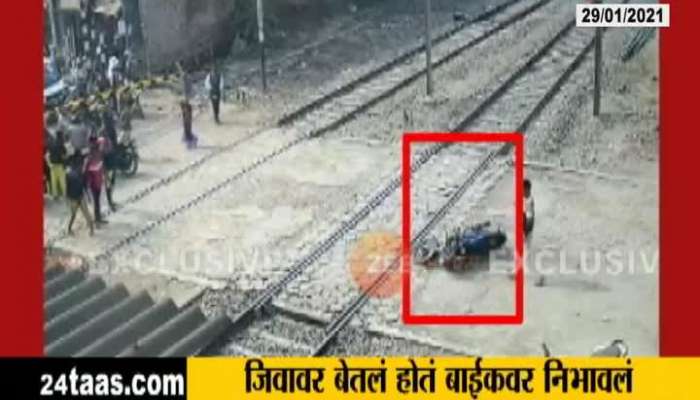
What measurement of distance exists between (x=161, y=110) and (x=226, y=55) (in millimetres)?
4838

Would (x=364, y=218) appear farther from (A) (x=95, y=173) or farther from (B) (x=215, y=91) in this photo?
→ (B) (x=215, y=91)

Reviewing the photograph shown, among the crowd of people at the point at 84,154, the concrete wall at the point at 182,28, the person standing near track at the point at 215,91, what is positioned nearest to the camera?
the crowd of people at the point at 84,154

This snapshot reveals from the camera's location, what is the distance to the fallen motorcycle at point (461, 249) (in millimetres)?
14977

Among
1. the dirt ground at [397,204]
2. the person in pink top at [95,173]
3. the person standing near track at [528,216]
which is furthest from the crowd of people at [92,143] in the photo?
the person standing near track at [528,216]

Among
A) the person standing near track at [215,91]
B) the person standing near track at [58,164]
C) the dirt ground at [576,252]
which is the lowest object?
the dirt ground at [576,252]

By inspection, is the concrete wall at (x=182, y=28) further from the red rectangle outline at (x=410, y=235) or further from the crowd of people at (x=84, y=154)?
the red rectangle outline at (x=410, y=235)

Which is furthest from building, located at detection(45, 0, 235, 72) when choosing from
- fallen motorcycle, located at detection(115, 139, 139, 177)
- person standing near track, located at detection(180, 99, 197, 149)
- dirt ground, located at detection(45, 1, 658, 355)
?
fallen motorcycle, located at detection(115, 139, 139, 177)

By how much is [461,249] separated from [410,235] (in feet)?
3.85

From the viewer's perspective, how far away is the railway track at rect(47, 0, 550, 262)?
689 inches

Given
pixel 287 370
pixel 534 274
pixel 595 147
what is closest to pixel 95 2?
pixel 595 147

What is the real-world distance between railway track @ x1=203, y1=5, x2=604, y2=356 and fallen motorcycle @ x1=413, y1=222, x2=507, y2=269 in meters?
0.47

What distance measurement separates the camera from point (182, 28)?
26297mm

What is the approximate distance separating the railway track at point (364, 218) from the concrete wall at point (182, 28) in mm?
7762

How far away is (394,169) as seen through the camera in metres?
19.1
